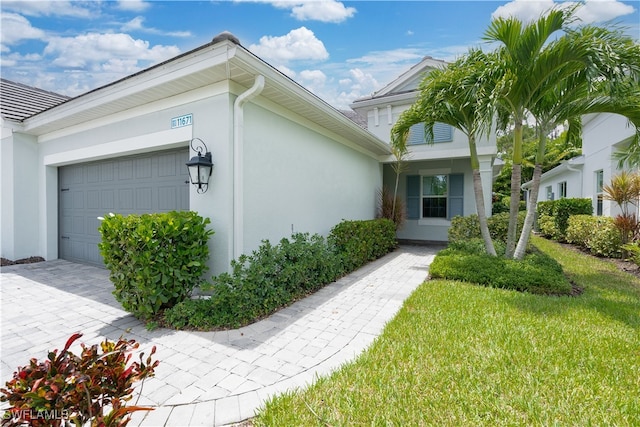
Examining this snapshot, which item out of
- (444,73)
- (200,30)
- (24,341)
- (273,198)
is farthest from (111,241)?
(444,73)

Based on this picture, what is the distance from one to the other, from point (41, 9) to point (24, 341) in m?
6.00

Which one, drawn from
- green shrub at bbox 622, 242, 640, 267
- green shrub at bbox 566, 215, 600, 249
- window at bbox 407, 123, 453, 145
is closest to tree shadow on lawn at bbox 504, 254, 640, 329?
green shrub at bbox 622, 242, 640, 267

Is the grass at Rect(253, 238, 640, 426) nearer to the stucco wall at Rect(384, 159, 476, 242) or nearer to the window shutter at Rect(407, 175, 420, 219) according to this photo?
the stucco wall at Rect(384, 159, 476, 242)

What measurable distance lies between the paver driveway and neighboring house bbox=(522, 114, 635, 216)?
27.2 ft

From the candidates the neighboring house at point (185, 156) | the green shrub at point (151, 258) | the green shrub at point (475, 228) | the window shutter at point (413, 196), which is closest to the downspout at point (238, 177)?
the neighboring house at point (185, 156)

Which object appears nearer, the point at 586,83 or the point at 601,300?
the point at 601,300

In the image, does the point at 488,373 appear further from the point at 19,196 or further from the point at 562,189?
the point at 562,189

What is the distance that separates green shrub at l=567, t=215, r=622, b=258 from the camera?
24.3 ft

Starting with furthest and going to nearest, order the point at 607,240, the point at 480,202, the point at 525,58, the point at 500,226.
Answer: the point at 500,226 → the point at 607,240 → the point at 480,202 → the point at 525,58

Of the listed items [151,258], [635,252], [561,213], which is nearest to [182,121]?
[151,258]

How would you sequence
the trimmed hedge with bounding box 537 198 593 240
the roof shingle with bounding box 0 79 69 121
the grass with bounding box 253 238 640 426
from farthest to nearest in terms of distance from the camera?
the trimmed hedge with bounding box 537 198 593 240, the roof shingle with bounding box 0 79 69 121, the grass with bounding box 253 238 640 426

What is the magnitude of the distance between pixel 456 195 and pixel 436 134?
2396 mm

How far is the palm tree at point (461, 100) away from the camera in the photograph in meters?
5.01

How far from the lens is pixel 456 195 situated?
10.8m
